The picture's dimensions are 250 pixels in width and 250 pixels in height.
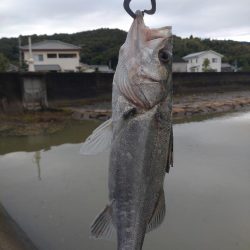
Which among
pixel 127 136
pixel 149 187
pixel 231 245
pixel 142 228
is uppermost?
pixel 127 136

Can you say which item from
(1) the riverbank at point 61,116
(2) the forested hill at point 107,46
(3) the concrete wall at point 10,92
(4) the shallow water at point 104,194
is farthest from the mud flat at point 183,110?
(2) the forested hill at point 107,46

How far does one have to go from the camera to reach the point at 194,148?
9320mm

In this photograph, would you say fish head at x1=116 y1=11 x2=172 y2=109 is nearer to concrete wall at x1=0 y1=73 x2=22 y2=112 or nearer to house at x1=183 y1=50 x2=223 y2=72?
concrete wall at x1=0 y1=73 x2=22 y2=112

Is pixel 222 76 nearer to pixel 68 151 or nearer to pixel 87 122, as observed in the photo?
pixel 87 122

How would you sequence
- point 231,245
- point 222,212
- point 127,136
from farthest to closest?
point 222,212
point 231,245
point 127,136

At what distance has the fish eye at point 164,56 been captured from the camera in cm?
196

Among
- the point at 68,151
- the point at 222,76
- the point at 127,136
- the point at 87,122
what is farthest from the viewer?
the point at 222,76

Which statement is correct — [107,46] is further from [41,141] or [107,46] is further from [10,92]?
[41,141]

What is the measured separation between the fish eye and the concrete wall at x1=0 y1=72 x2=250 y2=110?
12865 millimetres

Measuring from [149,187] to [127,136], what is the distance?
0.29 m

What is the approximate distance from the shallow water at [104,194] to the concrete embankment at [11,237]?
17 cm

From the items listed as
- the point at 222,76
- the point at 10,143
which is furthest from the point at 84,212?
the point at 222,76

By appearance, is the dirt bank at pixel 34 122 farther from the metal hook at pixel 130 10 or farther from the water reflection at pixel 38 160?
the metal hook at pixel 130 10

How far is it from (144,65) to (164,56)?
0.42ft
